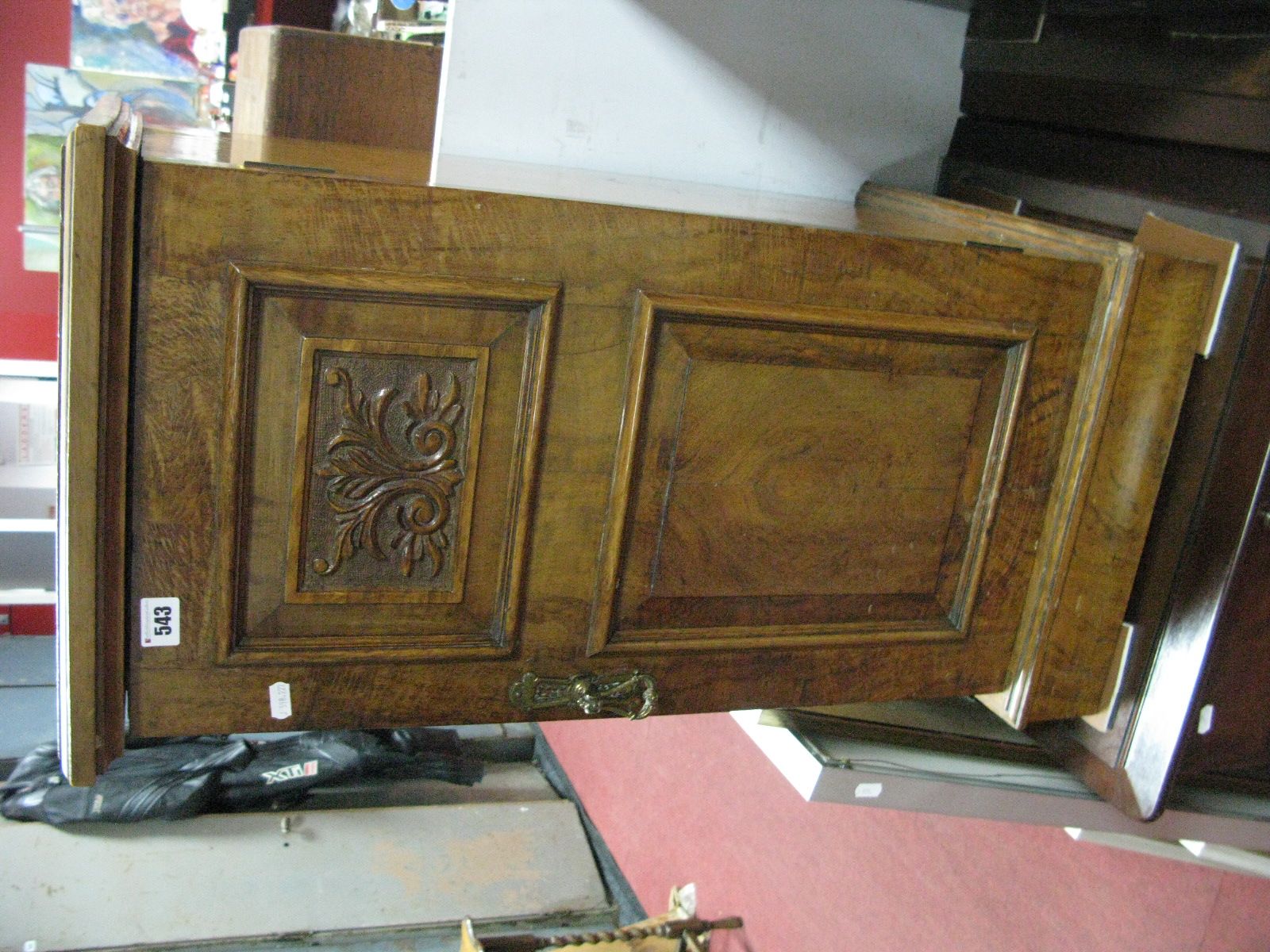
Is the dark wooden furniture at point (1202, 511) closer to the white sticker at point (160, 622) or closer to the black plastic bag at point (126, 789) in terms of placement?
the white sticker at point (160, 622)

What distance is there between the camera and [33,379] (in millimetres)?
3021

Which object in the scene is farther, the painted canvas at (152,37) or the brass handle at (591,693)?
the painted canvas at (152,37)

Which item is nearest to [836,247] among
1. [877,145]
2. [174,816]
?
[877,145]

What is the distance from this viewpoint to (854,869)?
75.2 inches

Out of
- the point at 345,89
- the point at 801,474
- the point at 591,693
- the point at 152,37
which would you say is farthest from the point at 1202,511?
the point at 152,37

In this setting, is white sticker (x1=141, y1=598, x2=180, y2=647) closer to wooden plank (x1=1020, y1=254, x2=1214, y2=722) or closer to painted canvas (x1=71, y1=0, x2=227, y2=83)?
wooden plank (x1=1020, y1=254, x2=1214, y2=722)

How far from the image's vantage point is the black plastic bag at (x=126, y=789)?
258 centimetres

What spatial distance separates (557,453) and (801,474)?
170 millimetres

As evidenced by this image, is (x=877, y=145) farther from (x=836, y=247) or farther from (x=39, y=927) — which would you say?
(x=39, y=927)

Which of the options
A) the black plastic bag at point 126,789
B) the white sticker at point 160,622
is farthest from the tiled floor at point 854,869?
the white sticker at point 160,622

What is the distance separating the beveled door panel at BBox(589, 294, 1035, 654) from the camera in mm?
675

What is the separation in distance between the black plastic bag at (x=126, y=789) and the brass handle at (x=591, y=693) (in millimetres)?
2280

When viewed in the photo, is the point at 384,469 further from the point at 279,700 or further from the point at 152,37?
the point at 152,37

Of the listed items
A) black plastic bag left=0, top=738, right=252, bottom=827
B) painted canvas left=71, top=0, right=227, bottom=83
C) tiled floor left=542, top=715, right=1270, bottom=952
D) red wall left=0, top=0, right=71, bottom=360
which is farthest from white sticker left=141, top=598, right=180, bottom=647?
painted canvas left=71, top=0, right=227, bottom=83
